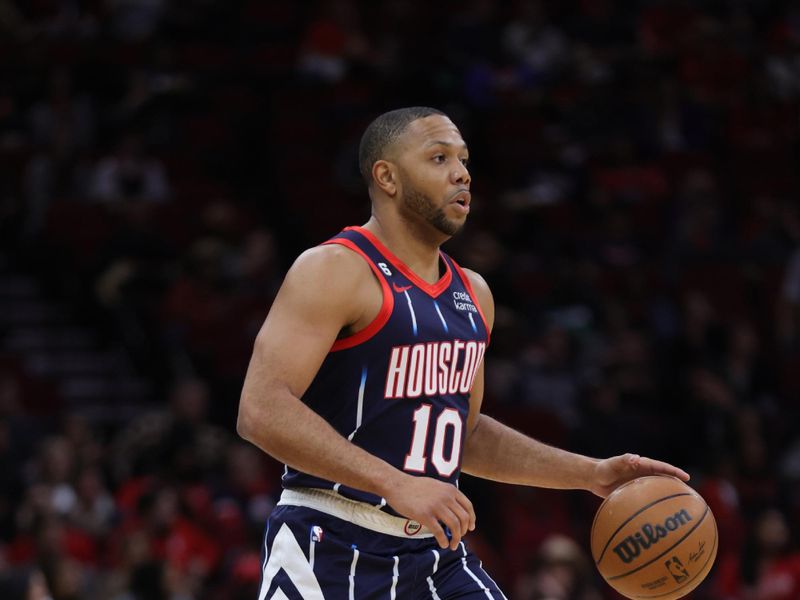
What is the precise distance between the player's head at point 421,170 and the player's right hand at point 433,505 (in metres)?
1.03

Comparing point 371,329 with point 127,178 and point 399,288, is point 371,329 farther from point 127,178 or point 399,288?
point 127,178

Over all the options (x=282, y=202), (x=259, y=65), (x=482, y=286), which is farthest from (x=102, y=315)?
(x=482, y=286)

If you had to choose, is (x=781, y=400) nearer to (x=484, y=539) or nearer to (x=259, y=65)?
(x=484, y=539)

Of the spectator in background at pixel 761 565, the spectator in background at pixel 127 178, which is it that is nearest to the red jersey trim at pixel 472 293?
→ the spectator in background at pixel 761 565

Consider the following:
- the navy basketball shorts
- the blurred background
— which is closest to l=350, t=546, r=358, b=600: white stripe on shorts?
the navy basketball shorts

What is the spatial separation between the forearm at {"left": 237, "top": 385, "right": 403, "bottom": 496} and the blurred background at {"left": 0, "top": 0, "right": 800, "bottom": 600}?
440 centimetres

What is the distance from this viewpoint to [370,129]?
15.8ft

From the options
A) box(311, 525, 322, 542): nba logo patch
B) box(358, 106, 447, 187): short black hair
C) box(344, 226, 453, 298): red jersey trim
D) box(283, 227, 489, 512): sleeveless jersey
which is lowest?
box(311, 525, 322, 542): nba logo patch

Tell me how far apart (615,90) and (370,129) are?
11.9 meters

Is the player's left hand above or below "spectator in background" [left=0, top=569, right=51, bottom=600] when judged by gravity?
above

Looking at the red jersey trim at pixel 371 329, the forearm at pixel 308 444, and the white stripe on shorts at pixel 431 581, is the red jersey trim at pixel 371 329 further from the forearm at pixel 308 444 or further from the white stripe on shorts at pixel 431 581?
the white stripe on shorts at pixel 431 581

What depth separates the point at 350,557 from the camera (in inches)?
171

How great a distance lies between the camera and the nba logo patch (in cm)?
437
